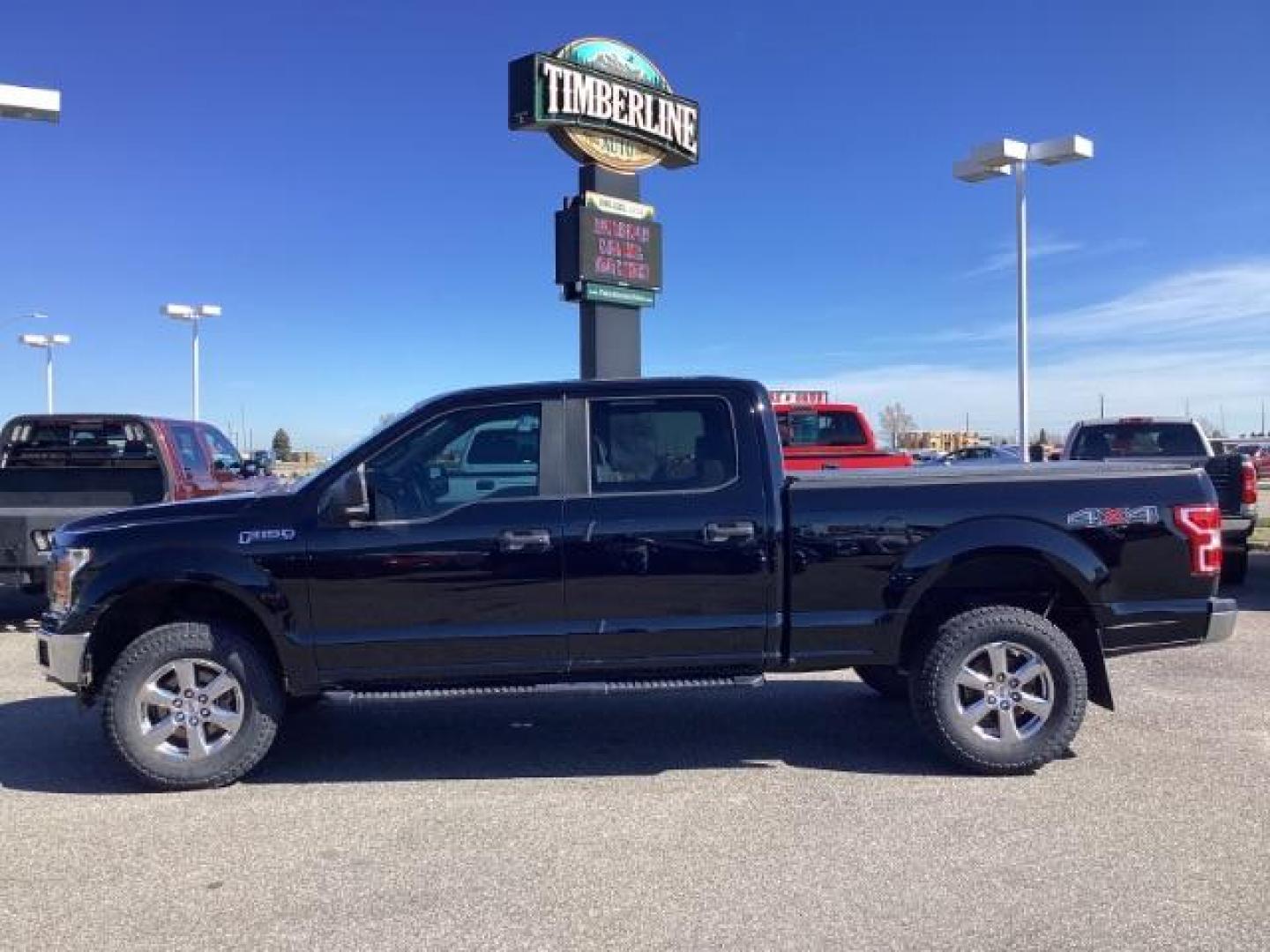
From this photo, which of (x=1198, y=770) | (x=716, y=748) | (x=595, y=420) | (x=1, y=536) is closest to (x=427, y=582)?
(x=595, y=420)

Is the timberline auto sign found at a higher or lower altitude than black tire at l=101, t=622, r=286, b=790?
higher

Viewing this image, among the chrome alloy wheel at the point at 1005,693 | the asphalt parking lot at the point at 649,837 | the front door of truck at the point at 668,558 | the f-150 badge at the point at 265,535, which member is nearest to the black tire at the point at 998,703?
the chrome alloy wheel at the point at 1005,693

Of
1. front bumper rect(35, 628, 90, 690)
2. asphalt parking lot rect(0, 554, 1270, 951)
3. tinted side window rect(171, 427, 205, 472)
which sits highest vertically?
tinted side window rect(171, 427, 205, 472)

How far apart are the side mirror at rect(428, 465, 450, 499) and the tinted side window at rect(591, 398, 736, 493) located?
72cm

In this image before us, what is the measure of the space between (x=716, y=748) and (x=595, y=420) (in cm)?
189

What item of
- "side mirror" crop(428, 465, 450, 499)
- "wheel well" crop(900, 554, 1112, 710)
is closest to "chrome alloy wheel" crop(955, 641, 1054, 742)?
"wheel well" crop(900, 554, 1112, 710)

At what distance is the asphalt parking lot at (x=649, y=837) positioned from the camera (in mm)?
3680

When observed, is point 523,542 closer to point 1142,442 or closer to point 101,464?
point 101,464

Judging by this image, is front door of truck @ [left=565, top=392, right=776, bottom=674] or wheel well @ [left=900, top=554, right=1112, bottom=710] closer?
front door of truck @ [left=565, top=392, right=776, bottom=674]

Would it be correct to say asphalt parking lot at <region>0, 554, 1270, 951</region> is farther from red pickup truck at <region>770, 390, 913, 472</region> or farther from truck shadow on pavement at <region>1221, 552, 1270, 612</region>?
red pickup truck at <region>770, 390, 913, 472</region>

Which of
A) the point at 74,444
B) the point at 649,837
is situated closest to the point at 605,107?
the point at 74,444

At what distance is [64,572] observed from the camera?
525 centimetres

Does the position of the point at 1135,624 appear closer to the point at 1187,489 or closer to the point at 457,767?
the point at 1187,489

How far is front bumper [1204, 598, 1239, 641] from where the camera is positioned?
5324 millimetres
